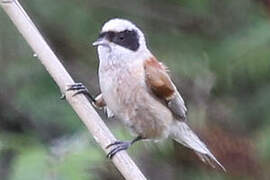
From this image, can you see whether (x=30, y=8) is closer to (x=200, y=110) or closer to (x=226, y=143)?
(x=200, y=110)

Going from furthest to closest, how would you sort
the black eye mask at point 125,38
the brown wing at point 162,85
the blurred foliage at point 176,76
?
the blurred foliage at point 176,76
the brown wing at point 162,85
the black eye mask at point 125,38

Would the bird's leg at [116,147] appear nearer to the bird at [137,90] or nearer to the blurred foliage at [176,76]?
the bird at [137,90]

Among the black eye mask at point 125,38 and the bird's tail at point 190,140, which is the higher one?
the black eye mask at point 125,38

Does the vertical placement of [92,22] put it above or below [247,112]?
above

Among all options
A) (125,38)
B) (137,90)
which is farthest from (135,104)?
(125,38)

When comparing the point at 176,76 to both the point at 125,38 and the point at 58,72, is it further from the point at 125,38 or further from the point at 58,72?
the point at 58,72

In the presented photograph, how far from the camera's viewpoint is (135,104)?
3.59 metres

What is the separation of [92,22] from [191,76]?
52 cm

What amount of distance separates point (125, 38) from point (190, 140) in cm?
48

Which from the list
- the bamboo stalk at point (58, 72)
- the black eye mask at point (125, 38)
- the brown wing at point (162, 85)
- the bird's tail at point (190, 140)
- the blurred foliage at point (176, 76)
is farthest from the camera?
the blurred foliage at point (176, 76)

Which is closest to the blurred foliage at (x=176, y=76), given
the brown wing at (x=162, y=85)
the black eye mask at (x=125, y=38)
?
the brown wing at (x=162, y=85)

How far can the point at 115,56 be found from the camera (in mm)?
3508

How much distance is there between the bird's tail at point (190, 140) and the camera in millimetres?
3748

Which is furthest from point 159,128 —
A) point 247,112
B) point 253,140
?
point 247,112
